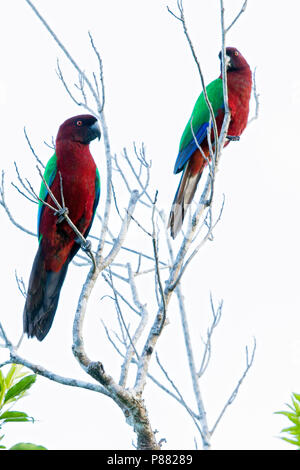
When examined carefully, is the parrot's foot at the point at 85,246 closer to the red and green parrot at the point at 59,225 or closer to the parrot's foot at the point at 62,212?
the parrot's foot at the point at 62,212

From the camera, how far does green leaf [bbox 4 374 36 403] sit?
2494 mm

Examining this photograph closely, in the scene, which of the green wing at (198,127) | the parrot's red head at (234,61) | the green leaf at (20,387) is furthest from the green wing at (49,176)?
the green leaf at (20,387)

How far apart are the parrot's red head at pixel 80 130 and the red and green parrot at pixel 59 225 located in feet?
0.38

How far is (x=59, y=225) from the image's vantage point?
4406mm

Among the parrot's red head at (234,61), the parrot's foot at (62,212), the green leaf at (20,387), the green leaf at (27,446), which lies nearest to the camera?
the green leaf at (27,446)

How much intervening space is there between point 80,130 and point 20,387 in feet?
8.98

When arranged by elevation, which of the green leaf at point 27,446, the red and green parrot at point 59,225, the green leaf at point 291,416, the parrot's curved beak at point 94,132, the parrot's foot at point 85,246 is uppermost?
the parrot's curved beak at point 94,132

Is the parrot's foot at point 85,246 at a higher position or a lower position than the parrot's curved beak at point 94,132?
lower

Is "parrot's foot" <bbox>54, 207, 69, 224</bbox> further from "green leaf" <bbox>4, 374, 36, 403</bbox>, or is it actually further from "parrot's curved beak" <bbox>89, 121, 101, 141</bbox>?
"parrot's curved beak" <bbox>89, 121, 101, 141</bbox>

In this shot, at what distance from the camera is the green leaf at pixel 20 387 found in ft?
8.18

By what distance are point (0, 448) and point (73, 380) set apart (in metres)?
0.69

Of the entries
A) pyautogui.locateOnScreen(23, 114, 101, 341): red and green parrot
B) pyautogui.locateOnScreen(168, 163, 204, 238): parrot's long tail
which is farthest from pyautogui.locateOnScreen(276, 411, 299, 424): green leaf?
pyautogui.locateOnScreen(168, 163, 204, 238): parrot's long tail

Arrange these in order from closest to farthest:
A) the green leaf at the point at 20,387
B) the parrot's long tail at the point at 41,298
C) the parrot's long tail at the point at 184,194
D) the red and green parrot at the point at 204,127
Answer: the green leaf at the point at 20,387 → the parrot's long tail at the point at 41,298 → the parrot's long tail at the point at 184,194 → the red and green parrot at the point at 204,127
